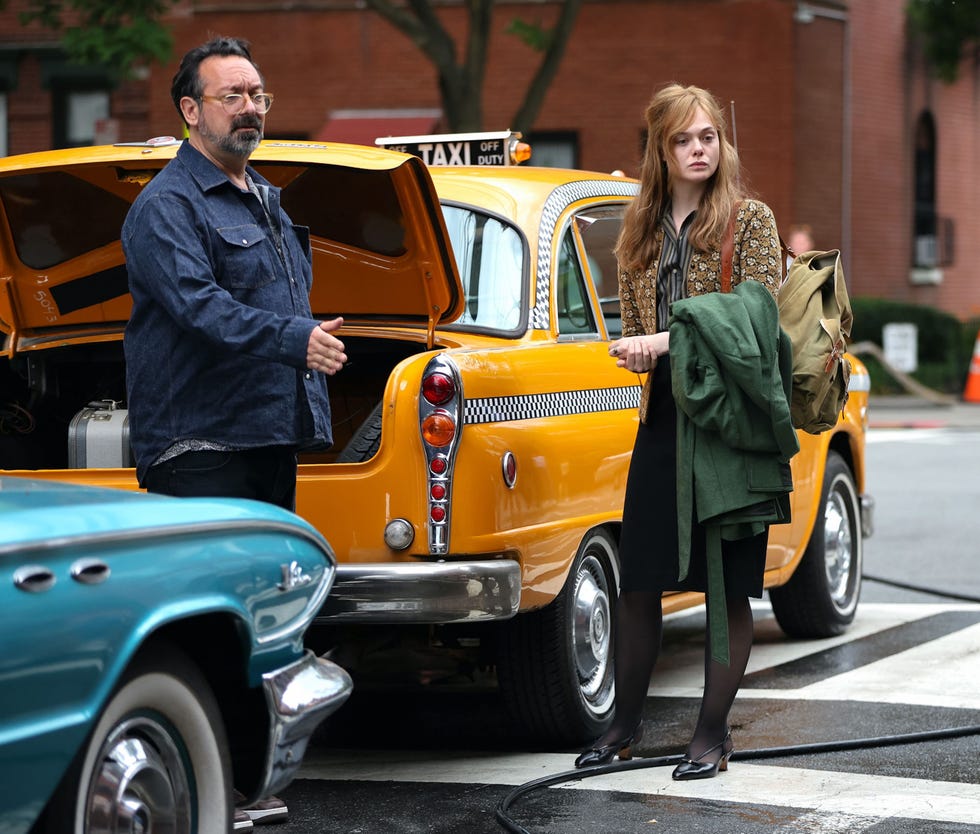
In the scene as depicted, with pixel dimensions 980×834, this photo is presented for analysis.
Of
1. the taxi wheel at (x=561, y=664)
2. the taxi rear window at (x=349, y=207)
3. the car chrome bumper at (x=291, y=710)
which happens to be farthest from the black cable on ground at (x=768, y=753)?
the taxi rear window at (x=349, y=207)

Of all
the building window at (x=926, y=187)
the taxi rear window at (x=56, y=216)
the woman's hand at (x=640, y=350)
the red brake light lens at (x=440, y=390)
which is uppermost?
the building window at (x=926, y=187)

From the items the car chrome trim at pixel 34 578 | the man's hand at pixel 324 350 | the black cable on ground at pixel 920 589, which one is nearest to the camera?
the car chrome trim at pixel 34 578

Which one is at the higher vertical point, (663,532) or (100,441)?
(100,441)

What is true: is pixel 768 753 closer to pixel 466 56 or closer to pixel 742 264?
pixel 742 264

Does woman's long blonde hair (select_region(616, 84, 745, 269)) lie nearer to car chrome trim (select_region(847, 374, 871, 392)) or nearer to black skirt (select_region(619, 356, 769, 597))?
black skirt (select_region(619, 356, 769, 597))

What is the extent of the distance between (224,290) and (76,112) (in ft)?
76.5

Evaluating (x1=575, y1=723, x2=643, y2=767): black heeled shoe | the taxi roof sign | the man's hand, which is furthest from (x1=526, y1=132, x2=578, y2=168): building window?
the man's hand

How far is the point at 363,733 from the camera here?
20.0 ft

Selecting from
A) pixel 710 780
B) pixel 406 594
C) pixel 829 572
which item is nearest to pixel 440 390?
pixel 406 594

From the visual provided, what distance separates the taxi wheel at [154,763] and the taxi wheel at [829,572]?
4235 mm

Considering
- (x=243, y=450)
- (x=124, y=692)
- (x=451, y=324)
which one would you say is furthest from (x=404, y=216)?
(x=124, y=692)

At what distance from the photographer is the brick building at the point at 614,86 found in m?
24.8

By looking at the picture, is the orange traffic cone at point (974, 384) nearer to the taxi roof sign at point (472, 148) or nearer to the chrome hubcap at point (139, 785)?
the taxi roof sign at point (472, 148)

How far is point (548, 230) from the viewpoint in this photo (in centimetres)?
595
